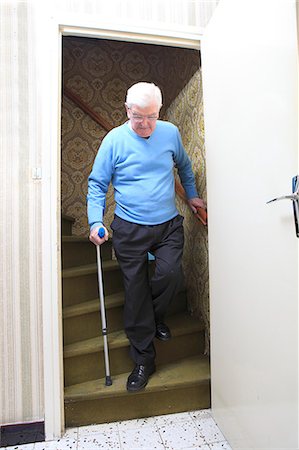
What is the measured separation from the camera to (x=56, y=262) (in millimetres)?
1558

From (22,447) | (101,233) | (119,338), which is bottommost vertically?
(22,447)

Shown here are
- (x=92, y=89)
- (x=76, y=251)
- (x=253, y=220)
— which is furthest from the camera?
(x=92, y=89)

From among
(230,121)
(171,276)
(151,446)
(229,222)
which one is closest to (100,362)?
(151,446)

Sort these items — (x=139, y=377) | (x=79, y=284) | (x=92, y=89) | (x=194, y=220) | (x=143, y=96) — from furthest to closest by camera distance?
(x=92, y=89)
(x=194, y=220)
(x=79, y=284)
(x=139, y=377)
(x=143, y=96)

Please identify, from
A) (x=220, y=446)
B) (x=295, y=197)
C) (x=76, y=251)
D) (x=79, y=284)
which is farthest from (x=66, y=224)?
(x=295, y=197)

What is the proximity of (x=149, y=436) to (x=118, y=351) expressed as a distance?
0.43 metres

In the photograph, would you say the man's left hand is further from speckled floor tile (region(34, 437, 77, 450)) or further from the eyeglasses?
speckled floor tile (region(34, 437, 77, 450))

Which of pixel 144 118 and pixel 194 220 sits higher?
pixel 144 118

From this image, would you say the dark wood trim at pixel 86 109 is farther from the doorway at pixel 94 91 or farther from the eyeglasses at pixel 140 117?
the eyeglasses at pixel 140 117

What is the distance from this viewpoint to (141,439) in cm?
153

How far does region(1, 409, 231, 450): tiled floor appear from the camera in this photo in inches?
58.6

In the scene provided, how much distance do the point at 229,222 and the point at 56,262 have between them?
2.64 ft

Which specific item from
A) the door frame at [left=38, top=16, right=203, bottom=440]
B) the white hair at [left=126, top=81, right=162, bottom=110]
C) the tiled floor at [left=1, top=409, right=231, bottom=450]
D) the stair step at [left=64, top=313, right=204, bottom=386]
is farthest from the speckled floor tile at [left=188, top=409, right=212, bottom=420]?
the white hair at [left=126, top=81, right=162, bottom=110]

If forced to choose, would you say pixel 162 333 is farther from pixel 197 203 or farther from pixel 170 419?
pixel 197 203
